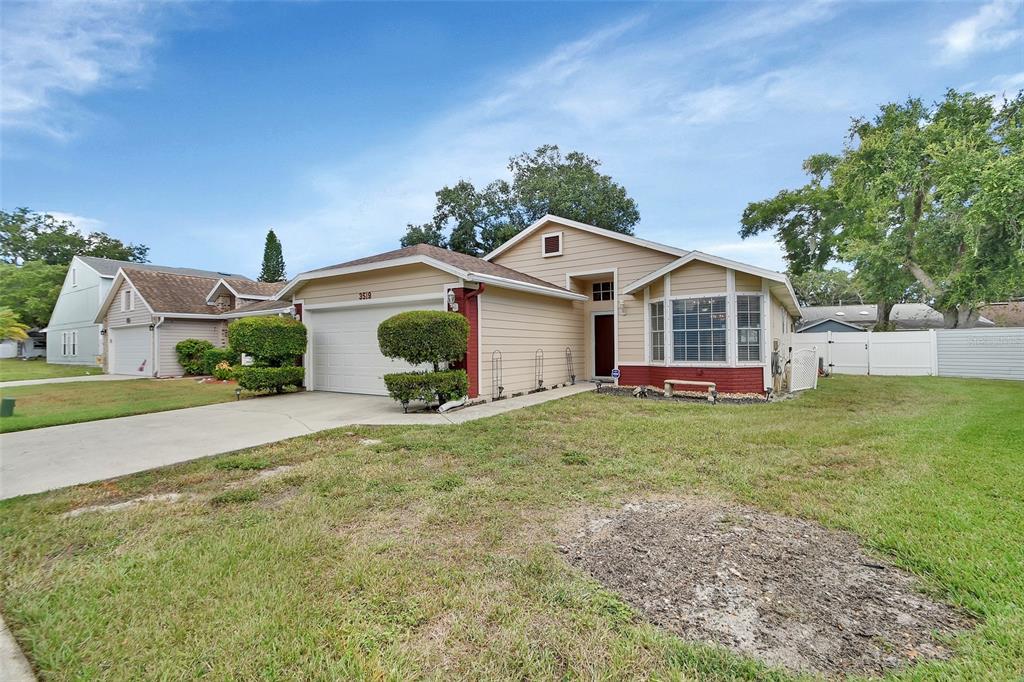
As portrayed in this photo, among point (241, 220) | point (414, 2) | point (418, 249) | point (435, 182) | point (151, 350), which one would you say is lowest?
point (151, 350)

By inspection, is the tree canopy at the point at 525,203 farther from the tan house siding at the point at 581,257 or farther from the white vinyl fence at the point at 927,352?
the white vinyl fence at the point at 927,352

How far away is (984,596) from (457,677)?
8.82 feet

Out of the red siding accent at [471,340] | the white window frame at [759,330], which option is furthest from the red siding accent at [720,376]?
the red siding accent at [471,340]

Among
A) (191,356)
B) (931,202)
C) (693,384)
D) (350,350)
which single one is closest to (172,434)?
(350,350)

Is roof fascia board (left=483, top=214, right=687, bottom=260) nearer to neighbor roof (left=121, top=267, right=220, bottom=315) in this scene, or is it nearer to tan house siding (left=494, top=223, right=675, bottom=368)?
tan house siding (left=494, top=223, right=675, bottom=368)

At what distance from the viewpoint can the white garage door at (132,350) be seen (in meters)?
17.7

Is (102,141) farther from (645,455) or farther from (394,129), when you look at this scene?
(645,455)

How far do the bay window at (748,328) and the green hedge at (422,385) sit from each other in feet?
20.8

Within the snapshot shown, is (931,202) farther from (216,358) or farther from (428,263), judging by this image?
(216,358)

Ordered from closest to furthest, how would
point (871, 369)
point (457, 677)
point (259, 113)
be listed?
point (457, 677) → point (259, 113) → point (871, 369)

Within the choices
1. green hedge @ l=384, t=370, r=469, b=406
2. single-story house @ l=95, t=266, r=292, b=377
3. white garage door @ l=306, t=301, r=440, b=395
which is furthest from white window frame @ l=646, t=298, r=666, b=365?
single-story house @ l=95, t=266, r=292, b=377

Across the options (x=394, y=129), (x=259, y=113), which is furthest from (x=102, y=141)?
(x=394, y=129)

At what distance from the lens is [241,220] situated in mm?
17656

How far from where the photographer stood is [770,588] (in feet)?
7.82
